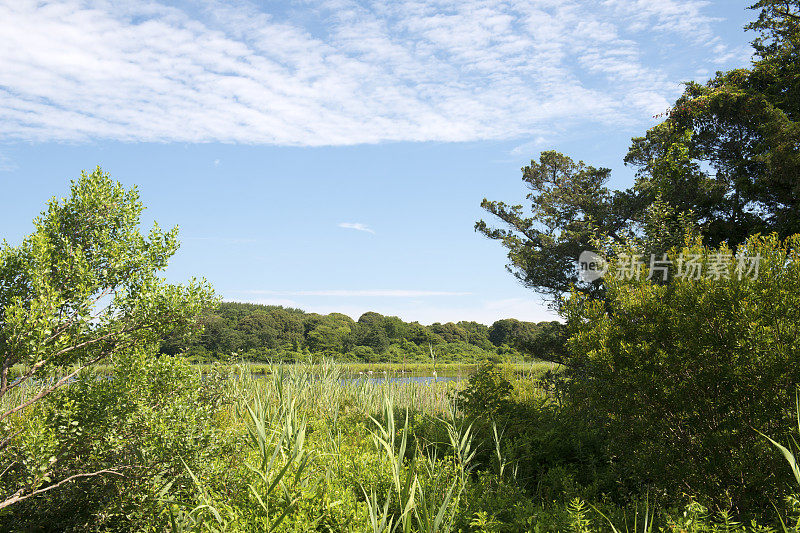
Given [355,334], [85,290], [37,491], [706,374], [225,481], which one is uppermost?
[85,290]

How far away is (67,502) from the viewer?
3986 millimetres

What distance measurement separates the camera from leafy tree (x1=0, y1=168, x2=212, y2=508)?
352 centimetres

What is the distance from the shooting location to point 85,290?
3648 mm

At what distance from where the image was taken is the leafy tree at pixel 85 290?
139 inches

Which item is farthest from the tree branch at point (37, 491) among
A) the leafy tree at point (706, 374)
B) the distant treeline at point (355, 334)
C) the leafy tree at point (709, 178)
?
the distant treeline at point (355, 334)

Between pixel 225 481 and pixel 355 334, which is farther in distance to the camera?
pixel 355 334

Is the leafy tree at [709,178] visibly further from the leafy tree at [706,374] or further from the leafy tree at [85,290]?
the leafy tree at [85,290]

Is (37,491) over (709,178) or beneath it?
beneath

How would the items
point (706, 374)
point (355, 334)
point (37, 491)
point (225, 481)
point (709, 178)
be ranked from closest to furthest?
point (37, 491), point (706, 374), point (225, 481), point (709, 178), point (355, 334)

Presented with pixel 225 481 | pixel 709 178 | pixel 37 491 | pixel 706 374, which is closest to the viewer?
pixel 37 491

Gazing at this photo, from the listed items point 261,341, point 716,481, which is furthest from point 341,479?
point 261,341

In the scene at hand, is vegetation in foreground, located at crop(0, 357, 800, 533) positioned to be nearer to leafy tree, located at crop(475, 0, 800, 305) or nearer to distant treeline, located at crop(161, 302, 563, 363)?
leafy tree, located at crop(475, 0, 800, 305)

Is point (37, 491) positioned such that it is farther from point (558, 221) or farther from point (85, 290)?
point (558, 221)

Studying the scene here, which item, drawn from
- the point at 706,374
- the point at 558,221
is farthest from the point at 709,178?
the point at 706,374
